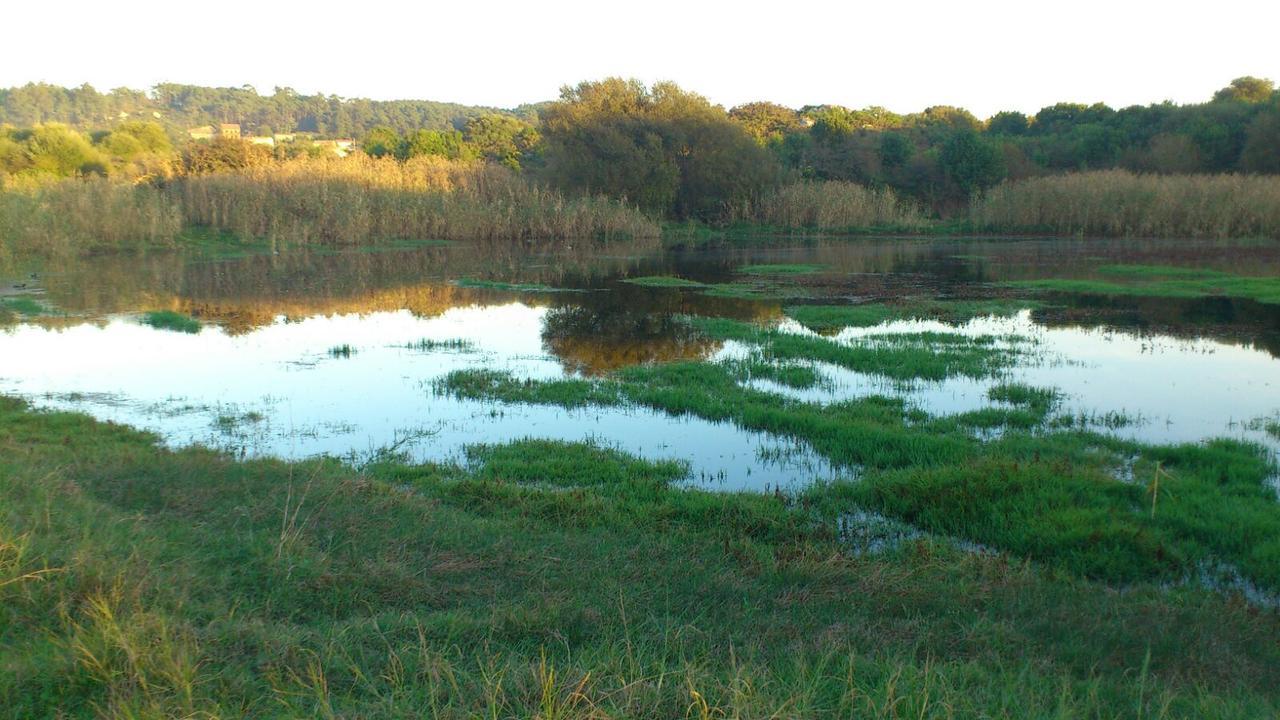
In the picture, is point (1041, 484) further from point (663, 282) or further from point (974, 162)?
point (974, 162)

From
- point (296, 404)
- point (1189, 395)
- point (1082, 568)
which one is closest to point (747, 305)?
point (1189, 395)

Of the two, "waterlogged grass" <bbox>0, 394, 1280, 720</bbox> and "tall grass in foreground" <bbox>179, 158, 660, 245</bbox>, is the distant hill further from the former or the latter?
"waterlogged grass" <bbox>0, 394, 1280, 720</bbox>

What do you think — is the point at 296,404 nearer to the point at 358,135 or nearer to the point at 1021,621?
the point at 1021,621

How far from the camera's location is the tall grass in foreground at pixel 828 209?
49.2 metres

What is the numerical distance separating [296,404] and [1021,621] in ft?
29.4

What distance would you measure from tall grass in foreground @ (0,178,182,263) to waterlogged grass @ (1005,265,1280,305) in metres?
30.3

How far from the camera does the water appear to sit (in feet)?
Answer: 31.0

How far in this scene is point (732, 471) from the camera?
27.2 ft

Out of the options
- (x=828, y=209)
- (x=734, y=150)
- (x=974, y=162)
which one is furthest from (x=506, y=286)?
(x=974, y=162)

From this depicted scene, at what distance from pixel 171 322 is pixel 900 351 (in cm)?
1396

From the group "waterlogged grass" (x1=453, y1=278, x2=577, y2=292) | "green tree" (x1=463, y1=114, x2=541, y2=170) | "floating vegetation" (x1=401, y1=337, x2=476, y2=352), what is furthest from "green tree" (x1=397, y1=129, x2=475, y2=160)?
"floating vegetation" (x1=401, y1=337, x2=476, y2=352)

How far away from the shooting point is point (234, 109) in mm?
151000

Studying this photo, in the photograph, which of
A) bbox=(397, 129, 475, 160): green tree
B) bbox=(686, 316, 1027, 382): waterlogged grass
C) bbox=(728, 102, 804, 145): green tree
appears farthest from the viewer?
bbox=(728, 102, 804, 145): green tree

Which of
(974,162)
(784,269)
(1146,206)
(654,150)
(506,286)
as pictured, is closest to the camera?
(506,286)
